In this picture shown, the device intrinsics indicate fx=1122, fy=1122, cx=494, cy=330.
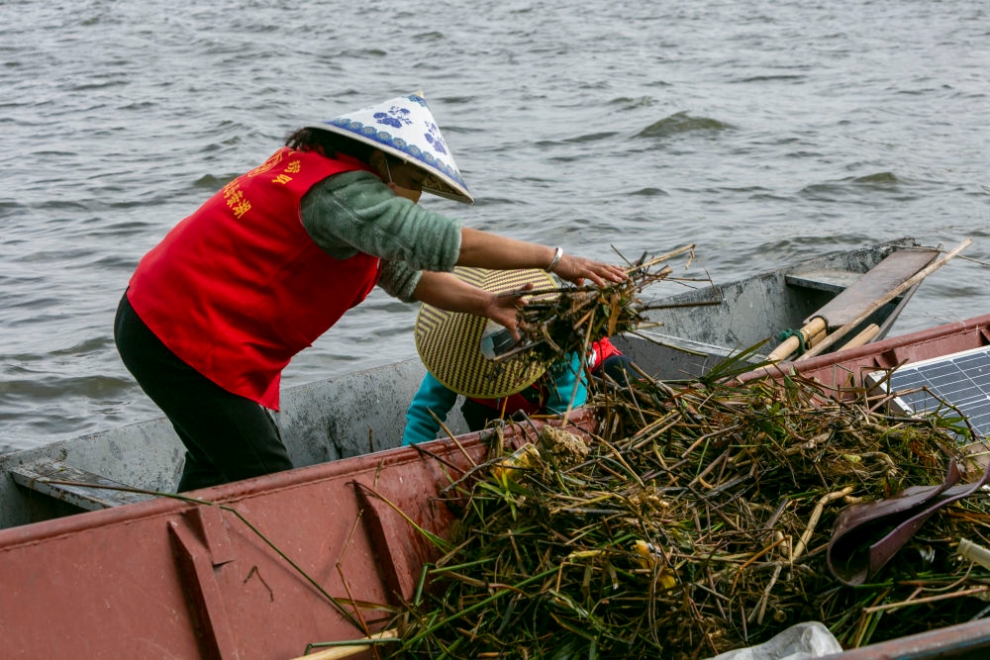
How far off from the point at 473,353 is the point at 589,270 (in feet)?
2.22

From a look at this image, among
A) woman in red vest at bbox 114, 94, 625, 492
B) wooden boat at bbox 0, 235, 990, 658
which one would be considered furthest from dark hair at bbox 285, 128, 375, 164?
wooden boat at bbox 0, 235, 990, 658

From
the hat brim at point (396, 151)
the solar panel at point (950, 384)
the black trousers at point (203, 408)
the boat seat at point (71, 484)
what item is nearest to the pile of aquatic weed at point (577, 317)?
the hat brim at point (396, 151)

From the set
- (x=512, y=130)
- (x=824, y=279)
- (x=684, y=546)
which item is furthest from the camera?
(x=512, y=130)

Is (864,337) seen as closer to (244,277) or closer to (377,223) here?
Result: (377,223)

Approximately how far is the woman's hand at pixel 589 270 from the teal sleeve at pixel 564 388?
1.34 ft

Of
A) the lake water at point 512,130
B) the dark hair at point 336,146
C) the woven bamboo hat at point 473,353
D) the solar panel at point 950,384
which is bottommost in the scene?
the lake water at point 512,130

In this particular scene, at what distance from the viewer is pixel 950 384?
154 inches

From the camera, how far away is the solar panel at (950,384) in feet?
12.2

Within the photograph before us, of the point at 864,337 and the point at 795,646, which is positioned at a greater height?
the point at 795,646

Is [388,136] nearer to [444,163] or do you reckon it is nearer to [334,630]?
[444,163]

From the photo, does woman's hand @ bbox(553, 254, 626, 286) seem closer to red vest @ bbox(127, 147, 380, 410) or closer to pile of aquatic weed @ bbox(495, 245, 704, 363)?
pile of aquatic weed @ bbox(495, 245, 704, 363)

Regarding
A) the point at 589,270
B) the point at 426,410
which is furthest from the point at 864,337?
the point at 589,270

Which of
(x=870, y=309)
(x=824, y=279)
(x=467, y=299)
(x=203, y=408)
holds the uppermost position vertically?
(x=467, y=299)

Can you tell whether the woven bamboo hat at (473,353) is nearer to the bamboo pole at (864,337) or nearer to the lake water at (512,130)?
the bamboo pole at (864,337)
